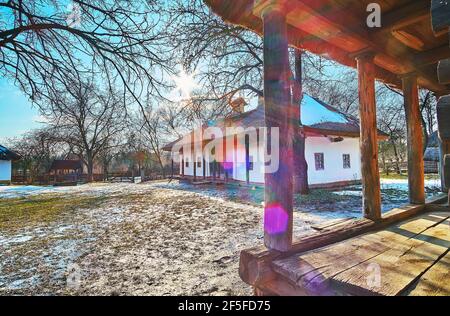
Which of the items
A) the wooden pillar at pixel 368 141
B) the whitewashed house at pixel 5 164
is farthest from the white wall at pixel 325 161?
the whitewashed house at pixel 5 164

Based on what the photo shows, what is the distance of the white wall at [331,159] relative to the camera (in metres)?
14.0

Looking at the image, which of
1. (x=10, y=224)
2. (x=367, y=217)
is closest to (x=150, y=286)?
(x=367, y=217)

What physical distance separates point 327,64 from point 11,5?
10.5 metres

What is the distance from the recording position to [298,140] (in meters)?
10.4

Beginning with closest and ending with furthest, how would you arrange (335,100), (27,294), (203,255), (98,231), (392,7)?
1. (27,294)
2. (392,7)
3. (203,255)
4. (98,231)
5. (335,100)

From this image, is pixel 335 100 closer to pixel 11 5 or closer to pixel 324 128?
pixel 324 128

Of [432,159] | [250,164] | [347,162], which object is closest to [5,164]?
[250,164]

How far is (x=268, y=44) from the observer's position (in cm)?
249

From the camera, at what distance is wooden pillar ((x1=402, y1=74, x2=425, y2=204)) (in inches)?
177

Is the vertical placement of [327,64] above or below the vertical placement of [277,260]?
above

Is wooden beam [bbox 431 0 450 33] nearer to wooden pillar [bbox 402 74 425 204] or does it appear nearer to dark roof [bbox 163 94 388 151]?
wooden pillar [bbox 402 74 425 204]

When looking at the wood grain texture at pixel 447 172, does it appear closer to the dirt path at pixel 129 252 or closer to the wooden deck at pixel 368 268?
the wooden deck at pixel 368 268

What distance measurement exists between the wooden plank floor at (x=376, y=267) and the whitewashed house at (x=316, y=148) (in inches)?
395

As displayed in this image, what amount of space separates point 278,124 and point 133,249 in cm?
342
